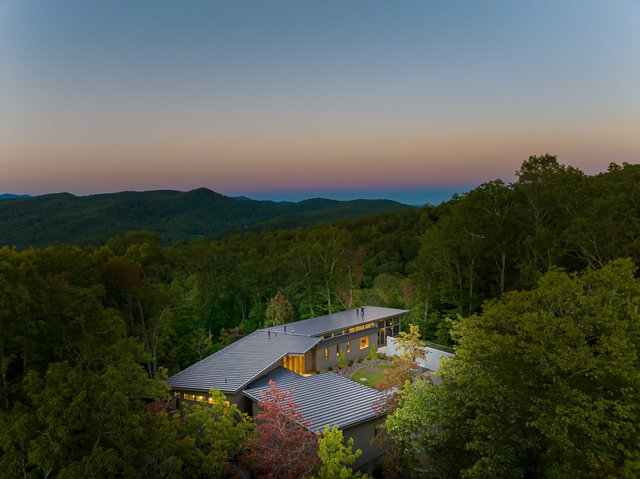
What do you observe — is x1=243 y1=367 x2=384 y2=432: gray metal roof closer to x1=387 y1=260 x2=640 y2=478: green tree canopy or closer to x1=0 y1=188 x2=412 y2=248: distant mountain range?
x1=387 y1=260 x2=640 y2=478: green tree canopy

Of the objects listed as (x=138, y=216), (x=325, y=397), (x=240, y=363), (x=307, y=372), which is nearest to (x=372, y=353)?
(x=307, y=372)

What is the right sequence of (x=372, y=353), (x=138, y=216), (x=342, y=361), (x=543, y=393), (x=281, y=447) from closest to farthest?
(x=543, y=393)
(x=281, y=447)
(x=342, y=361)
(x=372, y=353)
(x=138, y=216)

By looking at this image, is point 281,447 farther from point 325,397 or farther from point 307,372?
point 307,372

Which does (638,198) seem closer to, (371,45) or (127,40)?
(371,45)

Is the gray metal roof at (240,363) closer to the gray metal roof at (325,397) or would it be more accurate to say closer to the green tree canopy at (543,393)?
the gray metal roof at (325,397)

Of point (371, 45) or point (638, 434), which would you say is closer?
point (638, 434)

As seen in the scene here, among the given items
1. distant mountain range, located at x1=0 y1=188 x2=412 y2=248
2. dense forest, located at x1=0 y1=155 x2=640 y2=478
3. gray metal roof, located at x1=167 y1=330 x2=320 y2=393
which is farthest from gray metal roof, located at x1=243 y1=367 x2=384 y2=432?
distant mountain range, located at x1=0 y1=188 x2=412 y2=248

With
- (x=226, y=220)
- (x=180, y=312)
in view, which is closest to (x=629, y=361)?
(x=180, y=312)

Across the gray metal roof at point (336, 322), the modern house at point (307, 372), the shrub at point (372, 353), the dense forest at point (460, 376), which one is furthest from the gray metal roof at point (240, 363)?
the shrub at point (372, 353)
